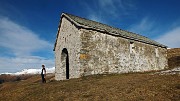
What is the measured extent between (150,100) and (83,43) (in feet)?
34.6

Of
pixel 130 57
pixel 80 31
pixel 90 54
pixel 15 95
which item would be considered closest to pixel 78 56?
pixel 90 54

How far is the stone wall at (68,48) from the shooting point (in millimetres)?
17953

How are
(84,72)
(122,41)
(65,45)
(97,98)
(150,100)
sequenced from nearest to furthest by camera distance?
(150,100) → (97,98) → (84,72) → (65,45) → (122,41)

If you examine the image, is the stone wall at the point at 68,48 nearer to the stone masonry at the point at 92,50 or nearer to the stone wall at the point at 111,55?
the stone masonry at the point at 92,50

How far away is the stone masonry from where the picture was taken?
17.9 m

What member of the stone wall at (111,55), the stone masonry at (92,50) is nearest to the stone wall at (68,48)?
the stone masonry at (92,50)

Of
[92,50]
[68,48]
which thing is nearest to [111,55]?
[92,50]

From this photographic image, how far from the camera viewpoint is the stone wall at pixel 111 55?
17.9 meters

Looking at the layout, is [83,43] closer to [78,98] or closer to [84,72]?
Result: [84,72]

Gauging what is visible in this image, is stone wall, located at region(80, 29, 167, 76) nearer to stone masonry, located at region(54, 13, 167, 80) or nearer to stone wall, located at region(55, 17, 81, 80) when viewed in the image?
stone masonry, located at region(54, 13, 167, 80)

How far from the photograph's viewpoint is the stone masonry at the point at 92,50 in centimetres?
1786

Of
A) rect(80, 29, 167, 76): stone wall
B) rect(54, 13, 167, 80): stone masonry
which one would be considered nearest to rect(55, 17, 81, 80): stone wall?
rect(54, 13, 167, 80): stone masonry

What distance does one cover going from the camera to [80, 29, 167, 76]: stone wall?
17938 mm

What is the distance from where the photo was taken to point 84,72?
17281mm
